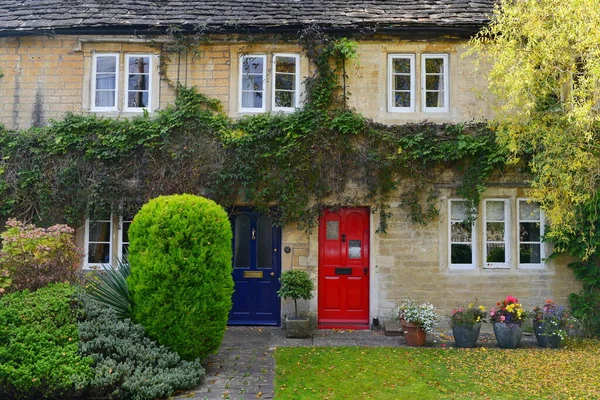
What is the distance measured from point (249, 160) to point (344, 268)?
3.06 m

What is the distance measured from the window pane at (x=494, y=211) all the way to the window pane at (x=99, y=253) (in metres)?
8.24

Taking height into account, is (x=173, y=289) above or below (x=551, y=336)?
above

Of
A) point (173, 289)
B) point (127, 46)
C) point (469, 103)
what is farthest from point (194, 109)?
point (469, 103)

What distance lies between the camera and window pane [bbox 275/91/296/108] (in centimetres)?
1071

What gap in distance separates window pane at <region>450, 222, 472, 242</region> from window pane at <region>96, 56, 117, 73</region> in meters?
8.15

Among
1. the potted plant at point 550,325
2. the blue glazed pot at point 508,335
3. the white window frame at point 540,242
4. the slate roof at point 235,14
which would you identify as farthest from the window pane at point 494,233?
the slate roof at point 235,14

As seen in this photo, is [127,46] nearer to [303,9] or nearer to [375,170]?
[303,9]

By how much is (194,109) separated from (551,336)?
8.15 metres

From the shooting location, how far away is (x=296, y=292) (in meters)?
9.40

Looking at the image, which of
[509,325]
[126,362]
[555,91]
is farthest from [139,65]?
[509,325]

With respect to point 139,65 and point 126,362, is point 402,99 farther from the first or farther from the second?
point 126,362

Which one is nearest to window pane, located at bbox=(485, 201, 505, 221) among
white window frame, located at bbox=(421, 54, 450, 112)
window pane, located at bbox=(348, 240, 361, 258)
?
white window frame, located at bbox=(421, 54, 450, 112)

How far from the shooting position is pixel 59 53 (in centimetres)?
1075

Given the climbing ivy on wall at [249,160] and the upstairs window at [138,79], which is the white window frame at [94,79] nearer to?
the upstairs window at [138,79]
